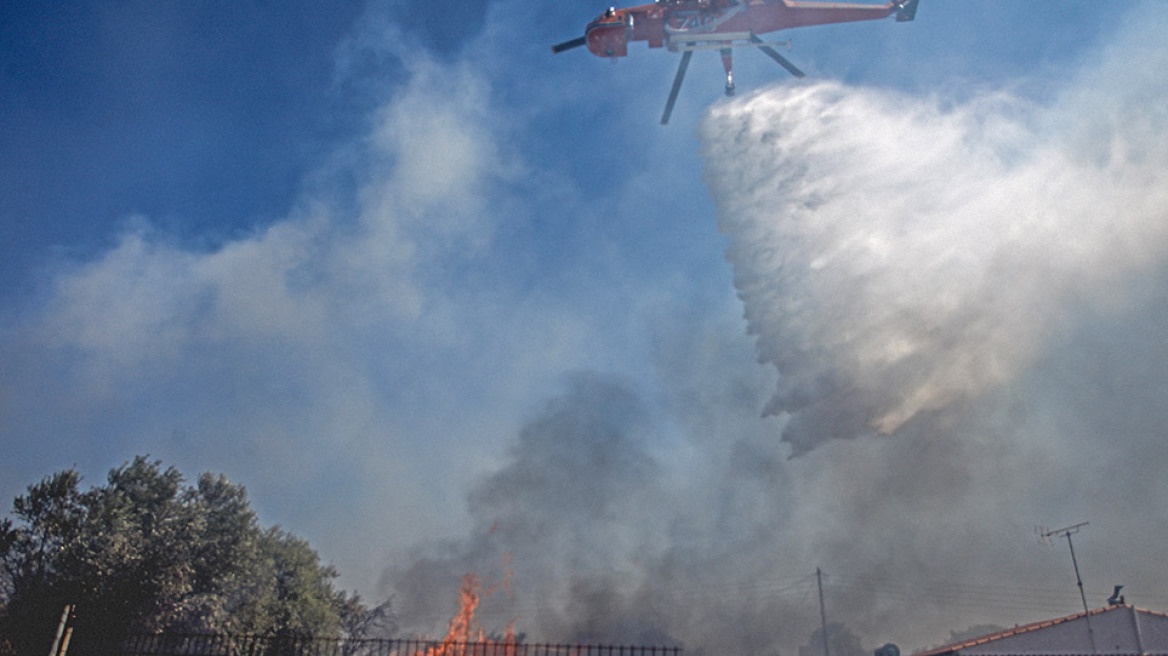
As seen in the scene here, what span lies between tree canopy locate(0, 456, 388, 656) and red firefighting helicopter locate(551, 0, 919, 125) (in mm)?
32535

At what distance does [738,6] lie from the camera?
105ft

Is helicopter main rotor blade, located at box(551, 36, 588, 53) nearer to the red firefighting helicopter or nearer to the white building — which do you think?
the red firefighting helicopter

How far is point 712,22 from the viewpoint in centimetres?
3186

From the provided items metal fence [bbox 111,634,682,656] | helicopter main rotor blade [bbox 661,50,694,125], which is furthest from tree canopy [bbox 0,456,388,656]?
helicopter main rotor blade [bbox 661,50,694,125]

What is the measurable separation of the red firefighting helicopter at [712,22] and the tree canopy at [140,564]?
32.5 m

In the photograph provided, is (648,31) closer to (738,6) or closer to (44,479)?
(738,6)

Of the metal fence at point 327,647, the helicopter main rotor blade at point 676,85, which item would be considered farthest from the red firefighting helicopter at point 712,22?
the metal fence at point 327,647

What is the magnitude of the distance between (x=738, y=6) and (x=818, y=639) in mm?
97403

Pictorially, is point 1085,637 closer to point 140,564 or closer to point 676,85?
point 676,85

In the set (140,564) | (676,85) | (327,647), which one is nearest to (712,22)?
(676,85)

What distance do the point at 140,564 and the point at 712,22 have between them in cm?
4184

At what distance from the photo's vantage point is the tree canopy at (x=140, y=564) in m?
33.7

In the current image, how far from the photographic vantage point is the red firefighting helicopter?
3194 centimetres

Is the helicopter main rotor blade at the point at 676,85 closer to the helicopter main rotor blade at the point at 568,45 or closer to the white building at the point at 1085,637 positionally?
the helicopter main rotor blade at the point at 568,45
